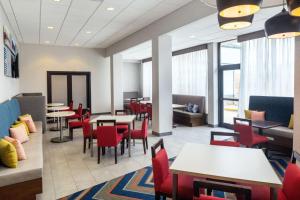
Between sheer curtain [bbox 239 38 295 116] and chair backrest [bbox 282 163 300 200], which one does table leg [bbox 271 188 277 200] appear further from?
sheer curtain [bbox 239 38 295 116]

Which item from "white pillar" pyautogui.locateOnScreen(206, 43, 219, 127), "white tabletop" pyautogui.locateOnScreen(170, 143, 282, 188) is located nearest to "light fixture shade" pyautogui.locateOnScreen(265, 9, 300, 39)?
"white tabletop" pyautogui.locateOnScreen(170, 143, 282, 188)

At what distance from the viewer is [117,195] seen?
3.03 meters

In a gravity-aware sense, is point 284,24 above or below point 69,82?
above

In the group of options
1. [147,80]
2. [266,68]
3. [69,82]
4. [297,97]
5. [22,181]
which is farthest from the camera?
[147,80]

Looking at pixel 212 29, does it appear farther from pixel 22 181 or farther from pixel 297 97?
pixel 22 181

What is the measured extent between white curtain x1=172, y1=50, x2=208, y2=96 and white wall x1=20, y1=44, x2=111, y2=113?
350cm

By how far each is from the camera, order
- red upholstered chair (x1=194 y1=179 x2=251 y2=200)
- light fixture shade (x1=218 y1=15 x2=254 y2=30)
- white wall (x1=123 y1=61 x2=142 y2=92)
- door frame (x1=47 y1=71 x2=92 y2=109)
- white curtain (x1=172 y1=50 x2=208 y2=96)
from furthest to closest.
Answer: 1. white wall (x1=123 y1=61 x2=142 y2=92)
2. door frame (x1=47 y1=71 x2=92 y2=109)
3. white curtain (x1=172 y1=50 x2=208 y2=96)
4. light fixture shade (x1=218 y1=15 x2=254 y2=30)
5. red upholstered chair (x1=194 y1=179 x2=251 y2=200)

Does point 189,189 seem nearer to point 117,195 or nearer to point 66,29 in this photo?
point 117,195

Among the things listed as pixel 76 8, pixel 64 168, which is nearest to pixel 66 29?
pixel 76 8

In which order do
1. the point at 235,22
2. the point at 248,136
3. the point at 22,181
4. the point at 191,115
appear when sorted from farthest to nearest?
the point at 191,115 < the point at 248,136 < the point at 22,181 < the point at 235,22

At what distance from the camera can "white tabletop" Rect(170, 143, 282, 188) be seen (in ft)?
6.03

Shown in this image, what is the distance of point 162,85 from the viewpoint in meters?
6.23

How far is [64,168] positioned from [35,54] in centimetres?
698

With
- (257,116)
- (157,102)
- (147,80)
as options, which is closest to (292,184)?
(257,116)
